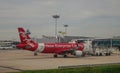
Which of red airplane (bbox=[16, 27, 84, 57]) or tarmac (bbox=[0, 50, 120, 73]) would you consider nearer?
tarmac (bbox=[0, 50, 120, 73])

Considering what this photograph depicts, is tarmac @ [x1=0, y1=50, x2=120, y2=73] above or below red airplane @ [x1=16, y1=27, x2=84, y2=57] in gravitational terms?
below

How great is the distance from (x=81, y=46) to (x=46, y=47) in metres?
12.4

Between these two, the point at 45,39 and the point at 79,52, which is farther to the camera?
the point at 45,39

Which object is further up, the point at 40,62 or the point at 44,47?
the point at 44,47

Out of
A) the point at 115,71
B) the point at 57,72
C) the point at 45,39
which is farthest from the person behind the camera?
the point at 45,39

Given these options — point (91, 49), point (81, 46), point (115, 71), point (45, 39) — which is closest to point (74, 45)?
point (81, 46)

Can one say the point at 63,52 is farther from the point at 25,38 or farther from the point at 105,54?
the point at 105,54

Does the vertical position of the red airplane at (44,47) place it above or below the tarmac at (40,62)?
above

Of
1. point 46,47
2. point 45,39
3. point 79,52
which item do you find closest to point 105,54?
point 79,52

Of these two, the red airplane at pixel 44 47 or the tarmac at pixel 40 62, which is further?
the red airplane at pixel 44 47

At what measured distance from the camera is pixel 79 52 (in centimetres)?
7762

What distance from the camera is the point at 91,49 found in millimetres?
89250

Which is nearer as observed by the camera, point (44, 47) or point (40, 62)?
point (40, 62)

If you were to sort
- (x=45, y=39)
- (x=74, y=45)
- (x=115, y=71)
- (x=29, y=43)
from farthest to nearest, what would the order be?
(x=45, y=39)
(x=74, y=45)
(x=29, y=43)
(x=115, y=71)
